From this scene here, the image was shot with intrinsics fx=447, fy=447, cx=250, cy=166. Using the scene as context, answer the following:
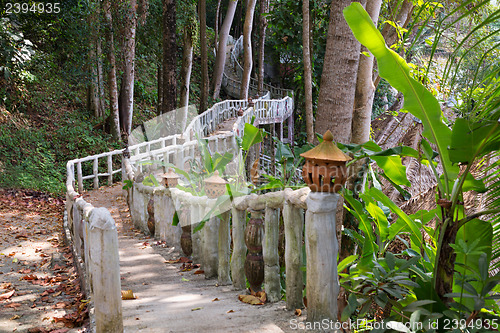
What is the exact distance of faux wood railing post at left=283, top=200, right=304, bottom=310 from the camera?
2.80 meters

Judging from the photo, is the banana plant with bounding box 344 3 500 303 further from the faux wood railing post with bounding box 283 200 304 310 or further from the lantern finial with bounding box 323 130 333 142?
the faux wood railing post with bounding box 283 200 304 310

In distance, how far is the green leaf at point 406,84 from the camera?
2238 mm

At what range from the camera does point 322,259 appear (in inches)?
95.1

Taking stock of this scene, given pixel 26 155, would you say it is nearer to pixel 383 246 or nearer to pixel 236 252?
pixel 236 252

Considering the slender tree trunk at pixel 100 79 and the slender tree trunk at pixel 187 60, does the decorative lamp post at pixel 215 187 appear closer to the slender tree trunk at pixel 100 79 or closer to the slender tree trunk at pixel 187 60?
the slender tree trunk at pixel 187 60

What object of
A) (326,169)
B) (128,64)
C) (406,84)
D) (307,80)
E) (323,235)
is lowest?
(323,235)

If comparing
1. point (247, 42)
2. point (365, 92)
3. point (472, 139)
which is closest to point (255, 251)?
point (472, 139)

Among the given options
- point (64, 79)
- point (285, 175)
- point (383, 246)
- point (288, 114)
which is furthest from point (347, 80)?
point (288, 114)

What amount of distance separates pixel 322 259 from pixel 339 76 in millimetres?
1794

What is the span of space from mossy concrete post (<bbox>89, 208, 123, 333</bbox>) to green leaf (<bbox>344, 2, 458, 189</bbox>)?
1.86m

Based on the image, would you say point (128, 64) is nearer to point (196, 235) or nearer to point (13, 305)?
point (13, 305)

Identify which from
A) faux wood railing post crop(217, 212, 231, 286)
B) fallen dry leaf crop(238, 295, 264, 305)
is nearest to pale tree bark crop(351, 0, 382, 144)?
faux wood railing post crop(217, 212, 231, 286)

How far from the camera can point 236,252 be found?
3451 millimetres

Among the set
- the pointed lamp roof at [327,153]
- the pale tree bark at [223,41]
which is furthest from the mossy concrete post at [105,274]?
the pale tree bark at [223,41]
